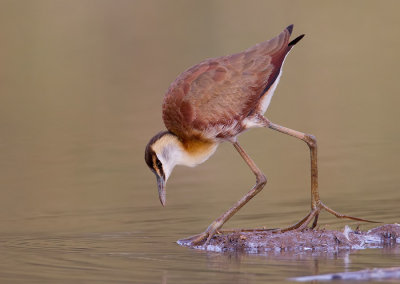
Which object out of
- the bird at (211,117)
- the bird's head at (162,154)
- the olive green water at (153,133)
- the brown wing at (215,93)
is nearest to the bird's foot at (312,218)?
the bird at (211,117)

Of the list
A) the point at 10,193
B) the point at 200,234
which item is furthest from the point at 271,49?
the point at 10,193

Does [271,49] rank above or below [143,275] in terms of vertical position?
above

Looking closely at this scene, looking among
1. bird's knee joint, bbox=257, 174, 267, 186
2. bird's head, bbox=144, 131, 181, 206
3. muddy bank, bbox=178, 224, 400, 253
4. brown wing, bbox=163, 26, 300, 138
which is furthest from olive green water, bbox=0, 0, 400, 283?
brown wing, bbox=163, 26, 300, 138

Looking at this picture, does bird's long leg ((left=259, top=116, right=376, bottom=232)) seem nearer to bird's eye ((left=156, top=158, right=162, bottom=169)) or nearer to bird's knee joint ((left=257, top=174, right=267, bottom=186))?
bird's knee joint ((left=257, top=174, right=267, bottom=186))

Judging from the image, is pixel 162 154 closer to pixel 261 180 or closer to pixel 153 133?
pixel 261 180

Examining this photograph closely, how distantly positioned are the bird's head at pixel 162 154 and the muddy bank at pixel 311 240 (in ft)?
2.76

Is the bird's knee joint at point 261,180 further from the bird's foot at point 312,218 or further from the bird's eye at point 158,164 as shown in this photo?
the bird's eye at point 158,164

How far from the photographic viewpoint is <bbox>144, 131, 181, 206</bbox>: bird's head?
942cm

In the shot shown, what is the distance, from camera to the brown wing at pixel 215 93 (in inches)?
373

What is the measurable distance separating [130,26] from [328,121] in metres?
16.3

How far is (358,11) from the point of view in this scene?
29.3 meters

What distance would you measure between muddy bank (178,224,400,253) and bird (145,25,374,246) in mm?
282

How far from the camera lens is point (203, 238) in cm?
930

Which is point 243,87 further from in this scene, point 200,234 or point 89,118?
point 89,118
